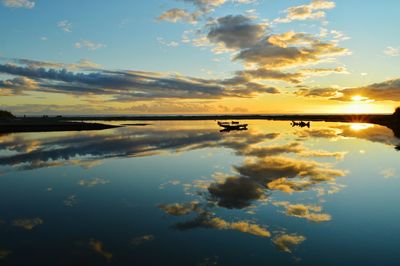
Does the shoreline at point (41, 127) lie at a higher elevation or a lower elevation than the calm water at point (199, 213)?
higher

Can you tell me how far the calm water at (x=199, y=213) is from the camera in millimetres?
12766

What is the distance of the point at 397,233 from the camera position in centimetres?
1480

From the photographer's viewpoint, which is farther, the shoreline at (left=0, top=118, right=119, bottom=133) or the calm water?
the shoreline at (left=0, top=118, right=119, bottom=133)

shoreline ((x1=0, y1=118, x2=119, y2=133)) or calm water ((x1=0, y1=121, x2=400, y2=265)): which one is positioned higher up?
shoreline ((x1=0, y1=118, x2=119, y2=133))

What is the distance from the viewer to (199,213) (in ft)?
57.7

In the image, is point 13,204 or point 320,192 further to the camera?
point 320,192

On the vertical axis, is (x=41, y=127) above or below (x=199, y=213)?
above

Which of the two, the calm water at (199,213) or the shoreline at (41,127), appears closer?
the calm water at (199,213)

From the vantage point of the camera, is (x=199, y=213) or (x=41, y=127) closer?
(x=199, y=213)

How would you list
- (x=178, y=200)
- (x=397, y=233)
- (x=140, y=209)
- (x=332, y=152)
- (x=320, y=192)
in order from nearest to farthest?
(x=397, y=233)
(x=140, y=209)
(x=178, y=200)
(x=320, y=192)
(x=332, y=152)

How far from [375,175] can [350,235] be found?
610 inches

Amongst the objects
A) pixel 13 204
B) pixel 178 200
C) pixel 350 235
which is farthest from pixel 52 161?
pixel 350 235

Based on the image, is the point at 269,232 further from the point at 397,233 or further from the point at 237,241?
the point at 397,233

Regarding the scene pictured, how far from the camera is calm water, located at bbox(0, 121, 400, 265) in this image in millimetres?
12766
